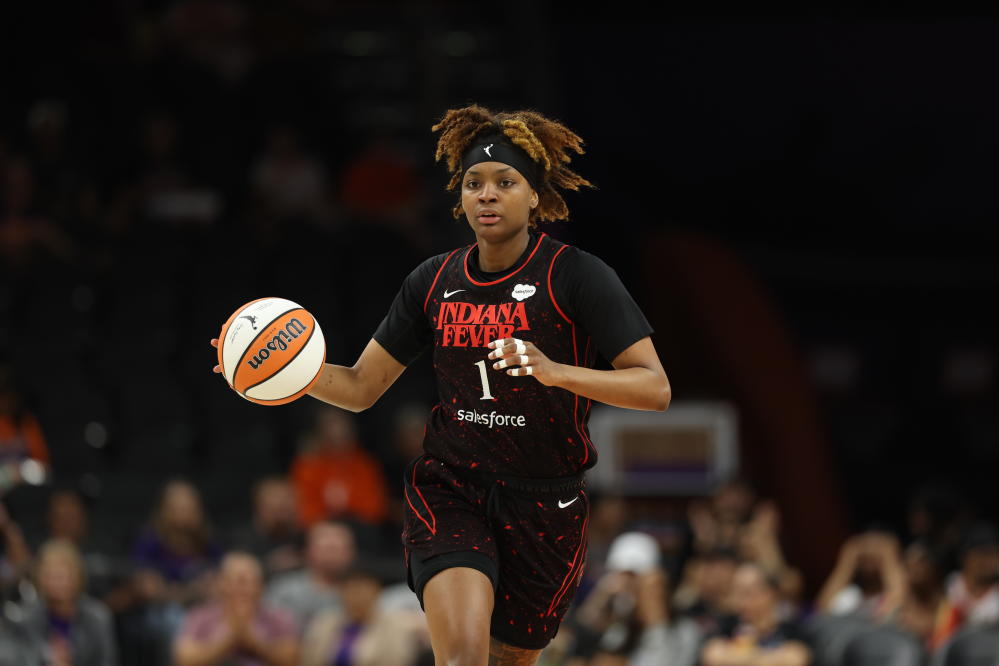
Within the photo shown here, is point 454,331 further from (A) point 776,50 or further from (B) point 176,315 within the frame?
(A) point 776,50

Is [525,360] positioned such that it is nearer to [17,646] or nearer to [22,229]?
[17,646]

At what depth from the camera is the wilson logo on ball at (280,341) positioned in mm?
5074

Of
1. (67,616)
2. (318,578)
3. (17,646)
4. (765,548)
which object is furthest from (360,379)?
(765,548)

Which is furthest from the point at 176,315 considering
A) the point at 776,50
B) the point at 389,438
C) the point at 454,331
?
the point at 454,331

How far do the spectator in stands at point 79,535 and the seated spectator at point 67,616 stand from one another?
718 mm

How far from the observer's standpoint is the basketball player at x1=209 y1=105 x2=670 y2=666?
495 cm

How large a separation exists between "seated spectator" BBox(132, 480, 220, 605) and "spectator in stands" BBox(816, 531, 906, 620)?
4470 millimetres

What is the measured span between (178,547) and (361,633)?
1566 millimetres

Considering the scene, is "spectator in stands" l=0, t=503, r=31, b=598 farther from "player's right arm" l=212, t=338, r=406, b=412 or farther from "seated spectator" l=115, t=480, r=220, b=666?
"player's right arm" l=212, t=338, r=406, b=412

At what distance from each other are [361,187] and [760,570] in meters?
6.22

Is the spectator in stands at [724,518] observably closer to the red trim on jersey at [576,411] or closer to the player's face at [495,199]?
the red trim on jersey at [576,411]

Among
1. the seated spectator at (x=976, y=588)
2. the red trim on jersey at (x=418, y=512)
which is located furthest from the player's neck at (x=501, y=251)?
the seated spectator at (x=976, y=588)

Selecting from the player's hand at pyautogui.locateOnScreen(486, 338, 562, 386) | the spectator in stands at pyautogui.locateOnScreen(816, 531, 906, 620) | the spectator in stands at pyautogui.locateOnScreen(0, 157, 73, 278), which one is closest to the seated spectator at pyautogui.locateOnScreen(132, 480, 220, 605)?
the spectator in stands at pyautogui.locateOnScreen(0, 157, 73, 278)

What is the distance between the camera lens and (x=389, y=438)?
12672 millimetres
